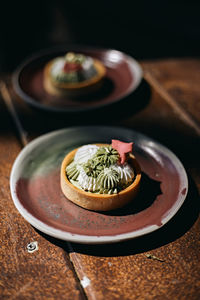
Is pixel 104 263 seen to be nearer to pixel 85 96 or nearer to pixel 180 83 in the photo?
pixel 85 96

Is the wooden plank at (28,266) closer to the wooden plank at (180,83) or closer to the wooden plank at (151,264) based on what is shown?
the wooden plank at (151,264)

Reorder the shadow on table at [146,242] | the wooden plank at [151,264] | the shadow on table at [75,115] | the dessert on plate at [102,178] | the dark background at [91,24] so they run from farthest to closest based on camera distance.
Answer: the dark background at [91,24], the shadow on table at [75,115], the dessert on plate at [102,178], the shadow on table at [146,242], the wooden plank at [151,264]

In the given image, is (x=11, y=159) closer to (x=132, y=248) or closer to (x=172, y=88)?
(x=132, y=248)

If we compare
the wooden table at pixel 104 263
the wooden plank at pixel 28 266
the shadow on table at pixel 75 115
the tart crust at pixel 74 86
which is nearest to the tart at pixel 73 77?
the tart crust at pixel 74 86

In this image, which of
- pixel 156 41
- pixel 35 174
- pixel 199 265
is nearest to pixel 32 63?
pixel 35 174

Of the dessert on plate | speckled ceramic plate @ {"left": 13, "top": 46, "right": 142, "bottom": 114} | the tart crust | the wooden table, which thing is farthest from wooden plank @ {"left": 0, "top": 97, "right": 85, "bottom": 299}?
the tart crust

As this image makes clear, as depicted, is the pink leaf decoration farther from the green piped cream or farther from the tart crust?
the tart crust
